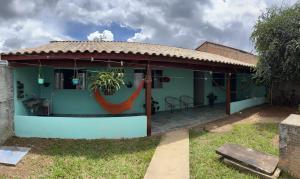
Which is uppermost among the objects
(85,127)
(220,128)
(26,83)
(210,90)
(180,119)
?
(26,83)

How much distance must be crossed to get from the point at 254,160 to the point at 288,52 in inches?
290

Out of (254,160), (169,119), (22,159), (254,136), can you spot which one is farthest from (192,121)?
(22,159)

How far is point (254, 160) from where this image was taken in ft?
19.2

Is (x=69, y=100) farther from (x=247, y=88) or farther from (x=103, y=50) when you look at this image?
(x=247, y=88)

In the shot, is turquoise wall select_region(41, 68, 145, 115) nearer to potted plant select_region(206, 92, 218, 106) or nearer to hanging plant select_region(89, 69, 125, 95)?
hanging plant select_region(89, 69, 125, 95)

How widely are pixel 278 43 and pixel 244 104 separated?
3.48 metres

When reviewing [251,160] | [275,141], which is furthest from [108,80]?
[275,141]

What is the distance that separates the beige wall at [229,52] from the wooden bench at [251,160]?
14.3 m

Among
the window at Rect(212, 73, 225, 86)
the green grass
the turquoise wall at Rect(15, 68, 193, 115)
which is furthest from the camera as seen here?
the window at Rect(212, 73, 225, 86)

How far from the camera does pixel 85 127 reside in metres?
7.95

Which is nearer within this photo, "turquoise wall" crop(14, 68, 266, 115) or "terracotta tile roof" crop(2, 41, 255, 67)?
"terracotta tile roof" crop(2, 41, 255, 67)

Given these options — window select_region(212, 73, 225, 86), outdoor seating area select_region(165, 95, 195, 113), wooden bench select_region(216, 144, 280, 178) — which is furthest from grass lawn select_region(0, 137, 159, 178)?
window select_region(212, 73, 225, 86)

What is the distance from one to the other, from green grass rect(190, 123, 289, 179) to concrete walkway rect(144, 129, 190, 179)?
0.17 m

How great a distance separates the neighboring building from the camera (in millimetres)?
7938
